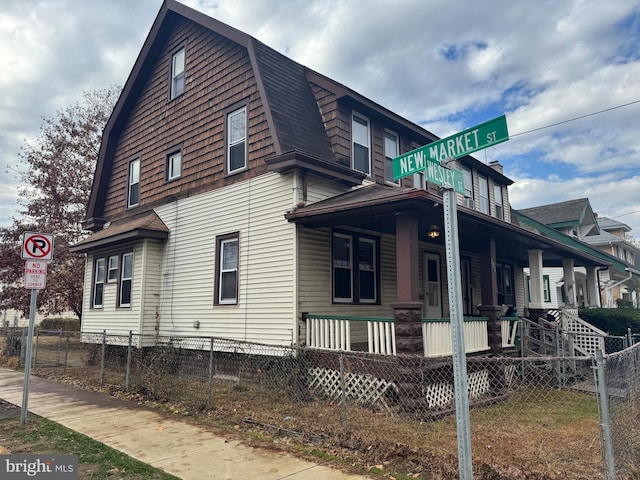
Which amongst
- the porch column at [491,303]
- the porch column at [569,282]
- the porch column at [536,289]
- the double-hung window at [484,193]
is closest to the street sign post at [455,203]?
the porch column at [491,303]

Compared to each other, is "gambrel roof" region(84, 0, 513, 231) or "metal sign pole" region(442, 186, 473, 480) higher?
"gambrel roof" region(84, 0, 513, 231)

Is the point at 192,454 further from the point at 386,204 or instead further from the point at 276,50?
the point at 276,50

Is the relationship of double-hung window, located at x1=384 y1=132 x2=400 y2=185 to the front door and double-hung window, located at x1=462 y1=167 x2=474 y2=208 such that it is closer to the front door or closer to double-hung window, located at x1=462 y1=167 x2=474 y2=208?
the front door

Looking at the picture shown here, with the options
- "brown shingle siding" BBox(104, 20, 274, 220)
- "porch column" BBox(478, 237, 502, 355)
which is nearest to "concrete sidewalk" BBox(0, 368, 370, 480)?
"brown shingle siding" BBox(104, 20, 274, 220)

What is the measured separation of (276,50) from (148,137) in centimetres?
549

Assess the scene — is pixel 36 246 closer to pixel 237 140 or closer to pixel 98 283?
pixel 237 140

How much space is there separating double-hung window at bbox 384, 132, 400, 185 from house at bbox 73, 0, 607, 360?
67 millimetres

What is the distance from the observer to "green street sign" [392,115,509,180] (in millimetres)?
3146

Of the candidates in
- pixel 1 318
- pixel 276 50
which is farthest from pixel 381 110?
pixel 1 318

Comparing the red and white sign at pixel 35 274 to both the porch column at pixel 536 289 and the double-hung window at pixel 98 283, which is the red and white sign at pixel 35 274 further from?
the porch column at pixel 536 289

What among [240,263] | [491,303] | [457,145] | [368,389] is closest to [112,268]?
[240,263]

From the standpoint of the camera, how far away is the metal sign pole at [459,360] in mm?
3070

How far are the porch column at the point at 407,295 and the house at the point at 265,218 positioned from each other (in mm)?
25

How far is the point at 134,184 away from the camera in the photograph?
15.1m
